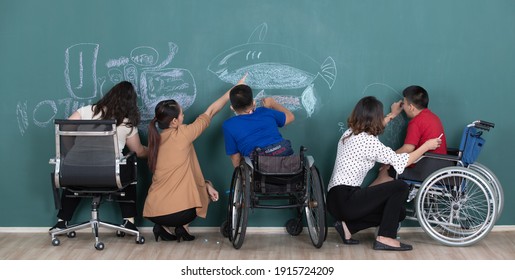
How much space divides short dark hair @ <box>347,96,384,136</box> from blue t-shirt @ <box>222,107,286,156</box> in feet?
1.53

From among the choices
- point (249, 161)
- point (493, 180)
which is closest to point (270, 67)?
point (249, 161)

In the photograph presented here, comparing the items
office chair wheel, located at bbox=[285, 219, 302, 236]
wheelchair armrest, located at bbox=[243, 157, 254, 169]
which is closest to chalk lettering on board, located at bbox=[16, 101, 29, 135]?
wheelchair armrest, located at bbox=[243, 157, 254, 169]

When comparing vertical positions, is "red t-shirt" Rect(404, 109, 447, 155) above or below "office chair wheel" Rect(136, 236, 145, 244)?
above

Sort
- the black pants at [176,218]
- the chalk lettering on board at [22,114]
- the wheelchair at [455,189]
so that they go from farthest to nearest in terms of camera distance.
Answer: the chalk lettering on board at [22,114]
the black pants at [176,218]
the wheelchair at [455,189]

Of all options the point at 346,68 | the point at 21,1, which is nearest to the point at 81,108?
the point at 21,1

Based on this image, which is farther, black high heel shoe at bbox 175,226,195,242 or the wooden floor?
black high heel shoe at bbox 175,226,195,242

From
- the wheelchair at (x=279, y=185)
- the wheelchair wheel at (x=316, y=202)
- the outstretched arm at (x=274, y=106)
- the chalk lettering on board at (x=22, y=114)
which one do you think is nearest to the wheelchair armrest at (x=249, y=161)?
the wheelchair at (x=279, y=185)

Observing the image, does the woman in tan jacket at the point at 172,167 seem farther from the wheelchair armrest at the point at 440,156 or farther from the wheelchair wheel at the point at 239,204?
the wheelchair armrest at the point at 440,156

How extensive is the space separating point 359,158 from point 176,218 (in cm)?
117

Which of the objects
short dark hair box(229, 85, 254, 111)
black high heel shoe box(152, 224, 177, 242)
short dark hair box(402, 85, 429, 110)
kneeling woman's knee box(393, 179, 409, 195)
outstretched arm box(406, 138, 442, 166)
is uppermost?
short dark hair box(402, 85, 429, 110)

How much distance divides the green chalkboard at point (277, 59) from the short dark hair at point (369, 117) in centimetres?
38

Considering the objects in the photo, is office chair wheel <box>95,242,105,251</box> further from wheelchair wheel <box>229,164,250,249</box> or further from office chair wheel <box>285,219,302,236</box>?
office chair wheel <box>285,219,302,236</box>

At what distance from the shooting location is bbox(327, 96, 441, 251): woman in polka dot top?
5156 mm

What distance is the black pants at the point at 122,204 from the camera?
5.53 meters
